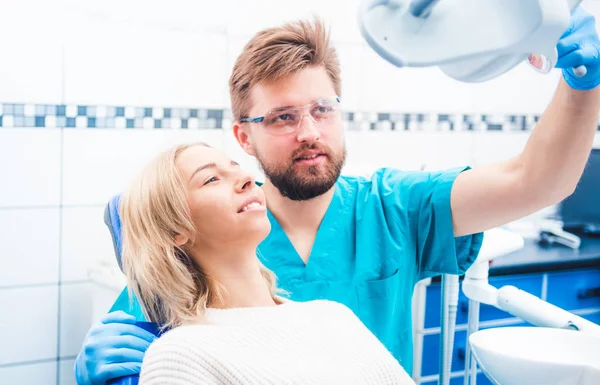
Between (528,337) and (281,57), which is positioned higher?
(281,57)

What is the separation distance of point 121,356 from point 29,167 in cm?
153

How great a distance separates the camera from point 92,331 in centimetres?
132

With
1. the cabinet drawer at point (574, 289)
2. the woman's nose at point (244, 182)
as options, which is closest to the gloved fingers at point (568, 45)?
the woman's nose at point (244, 182)

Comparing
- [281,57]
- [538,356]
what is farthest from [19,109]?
[538,356]

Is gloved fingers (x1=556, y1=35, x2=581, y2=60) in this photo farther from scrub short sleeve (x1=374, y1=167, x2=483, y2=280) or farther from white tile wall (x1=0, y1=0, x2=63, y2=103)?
white tile wall (x1=0, y1=0, x2=63, y2=103)

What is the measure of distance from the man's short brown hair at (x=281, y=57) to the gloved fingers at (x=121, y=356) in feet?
2.28

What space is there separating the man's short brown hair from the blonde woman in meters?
0.26

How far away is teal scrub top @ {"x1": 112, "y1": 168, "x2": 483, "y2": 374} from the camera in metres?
1.67

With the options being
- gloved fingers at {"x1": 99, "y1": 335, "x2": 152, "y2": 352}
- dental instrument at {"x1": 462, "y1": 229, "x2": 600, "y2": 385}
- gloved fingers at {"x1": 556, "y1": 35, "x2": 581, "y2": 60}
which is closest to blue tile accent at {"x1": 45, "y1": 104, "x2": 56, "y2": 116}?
gloved fingers at {"x1": 99, "y1": 335, "x2": 152, "y2": 352}

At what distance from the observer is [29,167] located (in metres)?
2.54

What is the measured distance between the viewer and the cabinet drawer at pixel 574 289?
8.95 feet

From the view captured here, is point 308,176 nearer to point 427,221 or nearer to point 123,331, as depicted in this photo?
point 427,221

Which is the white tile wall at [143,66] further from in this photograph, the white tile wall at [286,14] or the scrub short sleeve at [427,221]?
the scrub short sleeve at [427,221]

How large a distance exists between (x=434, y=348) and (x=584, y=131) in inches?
57.0
